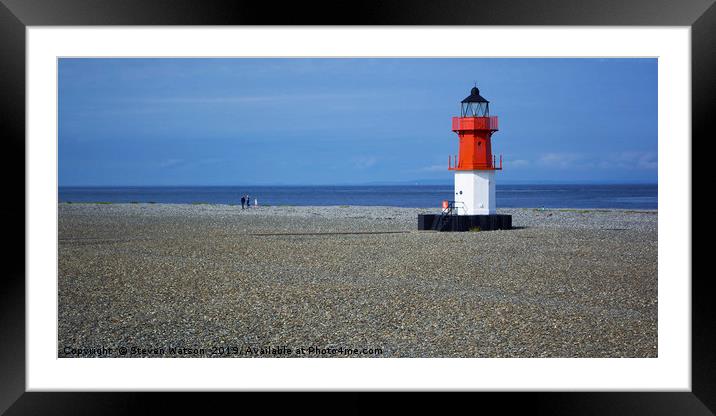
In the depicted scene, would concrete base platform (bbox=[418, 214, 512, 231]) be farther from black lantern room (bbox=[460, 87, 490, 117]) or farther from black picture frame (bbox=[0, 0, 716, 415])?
black picture frame (bbox=[0, 0, 716, 415])

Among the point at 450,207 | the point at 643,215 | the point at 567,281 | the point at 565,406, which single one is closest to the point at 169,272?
the point at 567,281

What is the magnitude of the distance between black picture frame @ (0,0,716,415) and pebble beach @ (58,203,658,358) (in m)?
1.26

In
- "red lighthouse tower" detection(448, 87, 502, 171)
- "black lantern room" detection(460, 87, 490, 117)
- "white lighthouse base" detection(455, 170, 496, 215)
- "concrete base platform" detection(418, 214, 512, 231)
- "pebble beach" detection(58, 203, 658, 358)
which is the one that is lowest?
"pebble beach" detection(58, 203, 658, 358)

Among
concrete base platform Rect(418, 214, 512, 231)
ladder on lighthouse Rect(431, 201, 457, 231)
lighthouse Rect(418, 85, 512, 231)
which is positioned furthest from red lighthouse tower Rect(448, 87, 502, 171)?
concrete base platform Rect(418, 214, 512, 231)

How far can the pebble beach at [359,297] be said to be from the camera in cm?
646

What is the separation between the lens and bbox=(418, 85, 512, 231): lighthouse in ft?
53.1

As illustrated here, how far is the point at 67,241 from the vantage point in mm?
14414

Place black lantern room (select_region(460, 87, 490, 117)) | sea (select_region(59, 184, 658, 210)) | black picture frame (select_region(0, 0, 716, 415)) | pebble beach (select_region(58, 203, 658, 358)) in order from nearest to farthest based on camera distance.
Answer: black picture frame (select_region(0, 0, 716, 415)), pebble beach (select_region(58, 203, 658, 358)), black lantern room (select_region(460, 87, 490, 117)), sea (select_region(59, 184, 658, 210))

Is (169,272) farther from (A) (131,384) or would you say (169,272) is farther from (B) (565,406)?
(B) (565,406)

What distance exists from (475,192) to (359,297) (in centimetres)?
845
